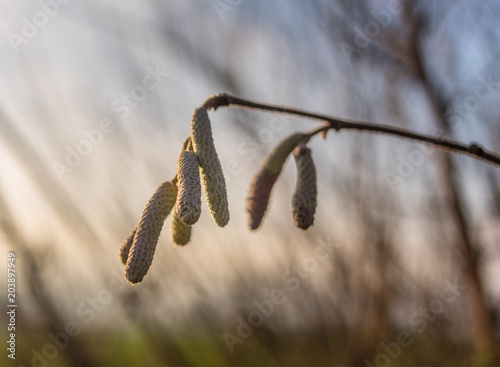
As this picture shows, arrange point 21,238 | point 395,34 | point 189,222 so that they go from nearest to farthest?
1. point 189,222
2. point 21,238
3. point 395,34

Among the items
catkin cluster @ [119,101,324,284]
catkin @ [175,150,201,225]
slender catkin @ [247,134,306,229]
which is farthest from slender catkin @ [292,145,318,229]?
catkin @ [175,150,201,225]

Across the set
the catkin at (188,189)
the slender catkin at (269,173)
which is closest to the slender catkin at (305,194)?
the slender catkin at (269,173)

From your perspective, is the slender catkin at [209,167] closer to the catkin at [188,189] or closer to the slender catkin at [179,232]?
the catkin at [188,189]

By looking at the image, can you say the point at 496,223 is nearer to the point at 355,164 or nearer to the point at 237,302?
the point at 355,164

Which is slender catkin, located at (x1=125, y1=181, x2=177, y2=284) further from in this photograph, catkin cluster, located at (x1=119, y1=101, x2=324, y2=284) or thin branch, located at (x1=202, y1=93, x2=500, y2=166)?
thin branch, located at (x1=202, y1=93, x2=500, y2=166)

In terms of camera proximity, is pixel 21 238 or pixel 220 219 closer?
pixel 220 219

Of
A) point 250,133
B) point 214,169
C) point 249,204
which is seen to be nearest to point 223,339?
point 250,133
